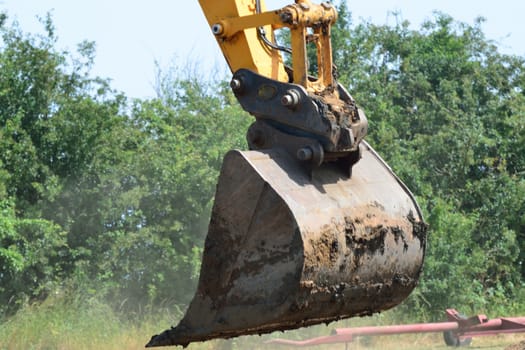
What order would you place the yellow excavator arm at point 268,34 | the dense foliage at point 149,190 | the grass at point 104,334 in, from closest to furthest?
the yellow excavator arm at point 268,34, the grass at point 104,334, the dense foliage at point 149,190

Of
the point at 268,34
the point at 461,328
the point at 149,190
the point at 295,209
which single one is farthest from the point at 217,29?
the point at 149,190

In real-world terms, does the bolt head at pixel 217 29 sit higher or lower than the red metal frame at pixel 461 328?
higher

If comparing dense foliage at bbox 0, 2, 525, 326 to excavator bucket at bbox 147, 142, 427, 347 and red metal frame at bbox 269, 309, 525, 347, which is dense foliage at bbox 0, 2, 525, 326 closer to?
red metal frame at bbox 269, 309, 525, 347

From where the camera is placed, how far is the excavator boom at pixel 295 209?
→ 6.03m

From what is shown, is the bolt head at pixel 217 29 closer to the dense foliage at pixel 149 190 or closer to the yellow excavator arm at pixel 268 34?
the yellow excavator arm at pixel 268 34

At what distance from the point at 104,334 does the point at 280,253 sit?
29.1 ft

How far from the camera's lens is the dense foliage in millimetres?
16266

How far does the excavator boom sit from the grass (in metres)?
7.22

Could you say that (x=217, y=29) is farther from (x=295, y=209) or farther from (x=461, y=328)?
(x=461, y=328)

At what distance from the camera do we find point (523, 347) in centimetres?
1083

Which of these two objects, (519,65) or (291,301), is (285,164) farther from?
(519,65)

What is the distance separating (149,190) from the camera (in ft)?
57.3

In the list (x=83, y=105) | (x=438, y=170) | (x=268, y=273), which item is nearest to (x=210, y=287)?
(x=268, y=273)

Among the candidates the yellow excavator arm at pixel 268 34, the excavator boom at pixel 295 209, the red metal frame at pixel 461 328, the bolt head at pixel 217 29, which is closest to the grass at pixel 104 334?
the red metal frame at pixel 461 328
